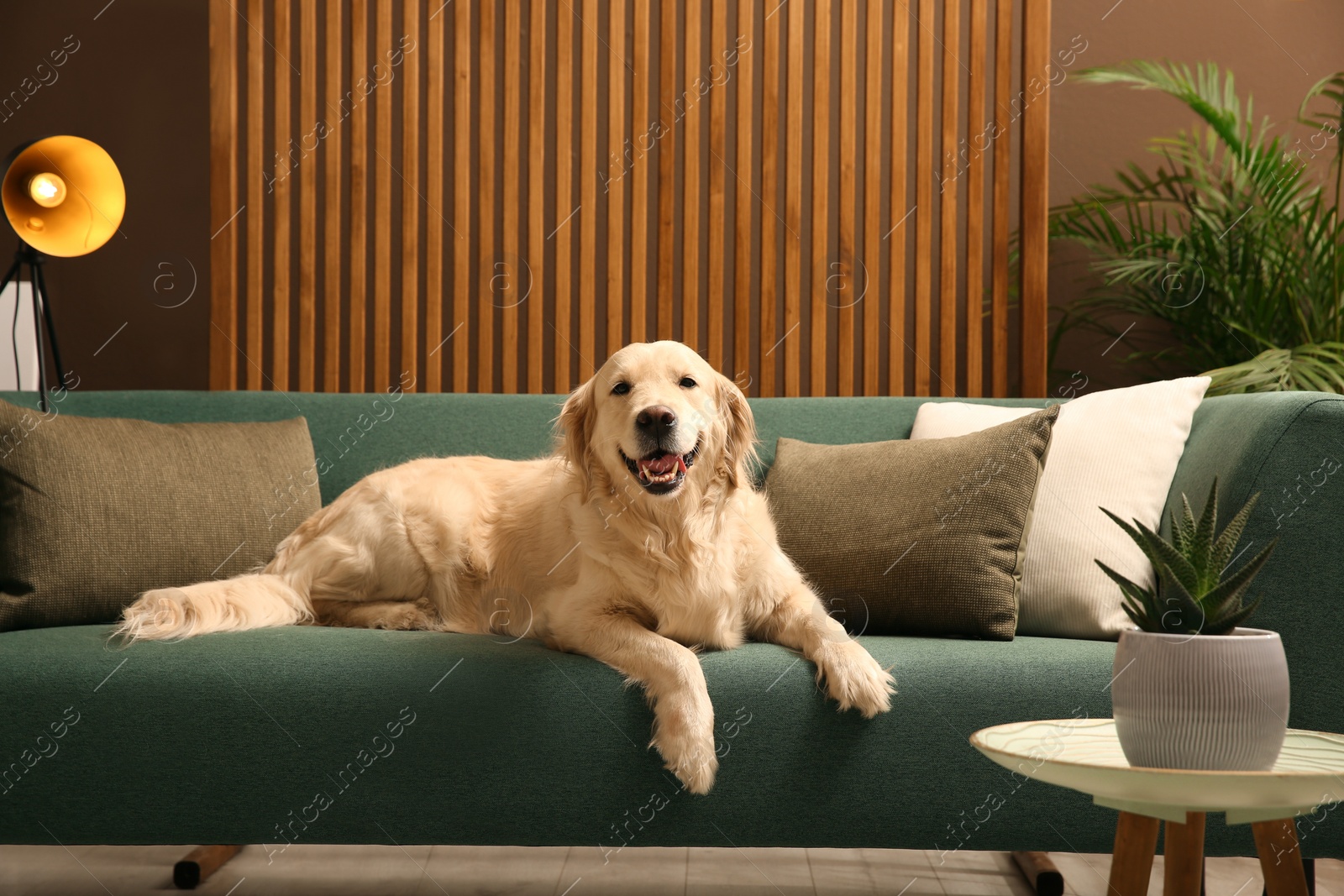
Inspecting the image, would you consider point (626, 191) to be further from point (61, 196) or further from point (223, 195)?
point (61, 196)

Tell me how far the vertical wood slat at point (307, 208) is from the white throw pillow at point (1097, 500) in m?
2.07

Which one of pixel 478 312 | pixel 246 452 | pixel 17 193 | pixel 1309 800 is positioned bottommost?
pixel 1309 800

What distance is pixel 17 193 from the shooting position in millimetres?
2439

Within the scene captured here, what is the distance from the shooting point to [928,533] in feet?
5.86

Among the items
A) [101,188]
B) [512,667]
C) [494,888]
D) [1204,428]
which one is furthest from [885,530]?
[101,188]

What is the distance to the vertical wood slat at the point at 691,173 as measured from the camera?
2.81 metres

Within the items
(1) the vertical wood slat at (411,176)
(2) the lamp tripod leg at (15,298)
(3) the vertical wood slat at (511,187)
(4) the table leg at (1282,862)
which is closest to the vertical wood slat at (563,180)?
(3) the vertical wood slat at (511,187)

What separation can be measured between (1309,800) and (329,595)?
169 centimetres

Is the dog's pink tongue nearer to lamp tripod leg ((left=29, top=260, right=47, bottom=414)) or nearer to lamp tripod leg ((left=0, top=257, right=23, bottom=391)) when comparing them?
lamp tripod leg ((left=29, top=260, right=47, bottom=414))

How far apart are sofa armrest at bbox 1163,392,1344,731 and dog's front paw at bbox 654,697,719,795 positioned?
0.88 m

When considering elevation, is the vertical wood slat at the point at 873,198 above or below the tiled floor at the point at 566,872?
above

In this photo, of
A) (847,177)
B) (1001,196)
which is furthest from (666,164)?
(1001,196)

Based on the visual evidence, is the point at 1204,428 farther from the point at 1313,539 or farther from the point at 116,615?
the point at 116,615

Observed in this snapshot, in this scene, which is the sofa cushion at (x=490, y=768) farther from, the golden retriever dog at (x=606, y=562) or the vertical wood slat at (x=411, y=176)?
the vertical wood slat at (x=411, y=176)
